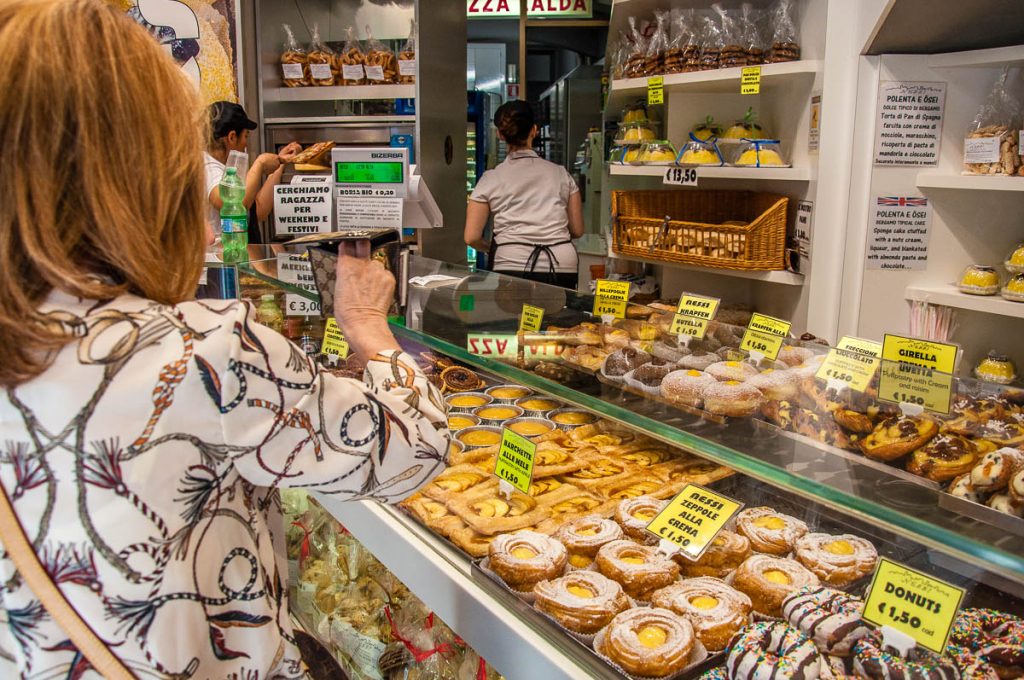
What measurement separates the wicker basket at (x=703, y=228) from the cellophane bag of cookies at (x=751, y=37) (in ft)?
1.94

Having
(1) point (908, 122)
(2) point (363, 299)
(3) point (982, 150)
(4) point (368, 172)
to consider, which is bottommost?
(2) point (363, 299)

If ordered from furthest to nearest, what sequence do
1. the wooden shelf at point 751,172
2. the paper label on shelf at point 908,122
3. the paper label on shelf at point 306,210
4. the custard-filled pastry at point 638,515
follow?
the wooden shelf at point 751,172, the paper label on shelf at point 908,122, the paper label on shelf at point 306,210, the custard-filled pastry at point 638,515

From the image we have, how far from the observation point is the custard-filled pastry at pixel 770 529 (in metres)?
1.65

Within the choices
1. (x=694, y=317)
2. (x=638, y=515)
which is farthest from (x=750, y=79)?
(x=638, y=515)

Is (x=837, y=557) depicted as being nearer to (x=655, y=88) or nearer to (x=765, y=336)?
(x=765, y=336)

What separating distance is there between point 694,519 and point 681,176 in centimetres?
239

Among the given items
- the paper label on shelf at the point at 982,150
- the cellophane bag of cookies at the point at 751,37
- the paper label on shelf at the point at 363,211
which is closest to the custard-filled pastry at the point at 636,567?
the paper label on shelf at the point at 363,211

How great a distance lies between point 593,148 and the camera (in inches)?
304

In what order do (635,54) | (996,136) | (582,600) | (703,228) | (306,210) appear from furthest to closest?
(635,54) < (703,228) < (996,136) < (306,210) < (582,600)

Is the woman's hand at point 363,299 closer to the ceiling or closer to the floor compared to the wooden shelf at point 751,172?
closer to the floor

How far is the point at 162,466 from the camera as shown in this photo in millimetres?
966

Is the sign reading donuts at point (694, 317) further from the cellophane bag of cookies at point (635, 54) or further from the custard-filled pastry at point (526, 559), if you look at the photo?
the cellophane bag of cookies at point (635, 54)

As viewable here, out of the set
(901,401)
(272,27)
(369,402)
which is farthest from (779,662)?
(272,27)

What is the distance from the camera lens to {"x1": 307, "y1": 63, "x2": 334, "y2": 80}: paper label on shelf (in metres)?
Result: 5.47
